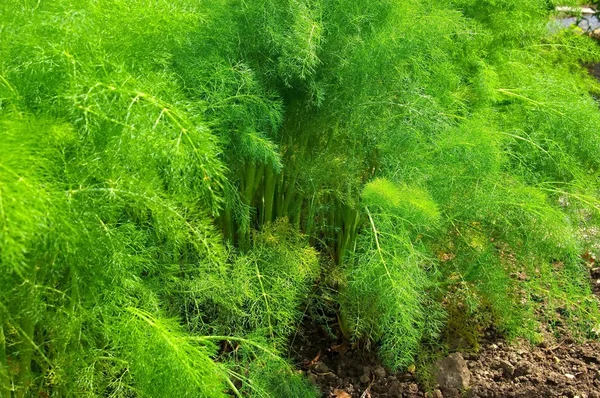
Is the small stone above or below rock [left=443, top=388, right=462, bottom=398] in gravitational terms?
below

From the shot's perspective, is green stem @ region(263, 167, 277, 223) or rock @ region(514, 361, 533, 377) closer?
green stem @ region(263, 167, 277, 223)

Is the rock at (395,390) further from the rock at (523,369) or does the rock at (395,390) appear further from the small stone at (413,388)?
the rock at (523,369)

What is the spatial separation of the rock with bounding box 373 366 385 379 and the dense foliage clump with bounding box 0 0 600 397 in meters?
0.11

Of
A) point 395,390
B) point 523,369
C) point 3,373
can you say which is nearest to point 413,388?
point 395,390

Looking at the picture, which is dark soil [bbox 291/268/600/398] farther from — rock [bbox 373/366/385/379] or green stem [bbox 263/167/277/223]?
green stem [bbox 263/167/277/223]

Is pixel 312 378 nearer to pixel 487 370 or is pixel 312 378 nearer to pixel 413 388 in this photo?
pixel 413 388

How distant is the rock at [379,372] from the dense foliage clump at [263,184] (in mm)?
114

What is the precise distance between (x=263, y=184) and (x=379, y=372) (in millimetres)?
820

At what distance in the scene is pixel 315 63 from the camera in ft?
7.95

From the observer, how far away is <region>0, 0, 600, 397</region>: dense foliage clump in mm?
1732

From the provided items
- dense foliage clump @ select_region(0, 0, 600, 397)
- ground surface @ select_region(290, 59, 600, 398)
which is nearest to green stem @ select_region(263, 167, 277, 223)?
dense foliage clump @ select_region(0, 0, 600, 397)

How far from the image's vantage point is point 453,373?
280cm

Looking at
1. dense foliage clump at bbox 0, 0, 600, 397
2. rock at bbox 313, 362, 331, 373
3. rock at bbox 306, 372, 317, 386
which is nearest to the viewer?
dense foliage clump at bbox 0, 0, 600, 397

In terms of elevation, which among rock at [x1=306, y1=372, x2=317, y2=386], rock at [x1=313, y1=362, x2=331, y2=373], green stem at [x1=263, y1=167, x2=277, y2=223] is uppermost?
green stem at [x1=263, y1=167, x2=277, y2=223]
